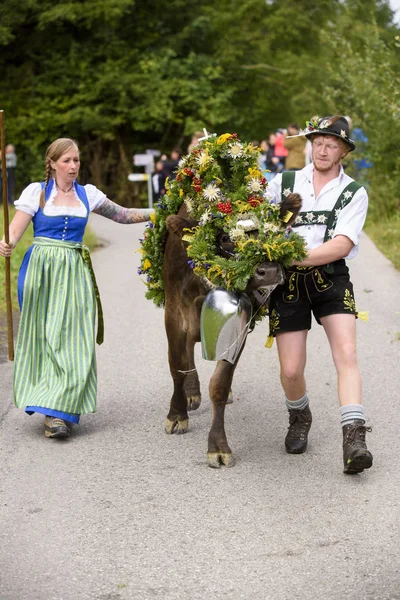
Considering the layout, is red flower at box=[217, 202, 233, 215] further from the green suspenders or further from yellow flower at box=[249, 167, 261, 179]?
the green suspenders

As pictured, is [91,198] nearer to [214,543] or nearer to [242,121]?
[214,543]

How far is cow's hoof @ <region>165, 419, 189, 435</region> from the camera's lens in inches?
273

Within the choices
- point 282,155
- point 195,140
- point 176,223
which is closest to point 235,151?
point 176,223

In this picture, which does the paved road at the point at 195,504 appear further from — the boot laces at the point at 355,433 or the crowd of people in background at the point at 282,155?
the crowd of people in background at the point at 282,155

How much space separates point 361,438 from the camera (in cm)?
582

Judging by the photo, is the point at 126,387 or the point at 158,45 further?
the point at 158,45

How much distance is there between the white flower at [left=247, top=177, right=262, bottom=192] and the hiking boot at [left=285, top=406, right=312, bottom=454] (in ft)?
4.35

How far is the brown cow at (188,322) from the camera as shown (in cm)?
579

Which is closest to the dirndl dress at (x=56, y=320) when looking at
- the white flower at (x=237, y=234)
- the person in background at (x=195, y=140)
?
the person in background at (x=195, y=140)

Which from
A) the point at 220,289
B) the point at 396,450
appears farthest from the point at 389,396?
the point at 220,289

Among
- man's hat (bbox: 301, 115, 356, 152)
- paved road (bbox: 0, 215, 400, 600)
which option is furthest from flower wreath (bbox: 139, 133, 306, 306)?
paved road (bbox: 0, 215, 400, 600)

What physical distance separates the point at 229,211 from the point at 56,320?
160cm

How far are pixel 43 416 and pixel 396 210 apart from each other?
12413 millimetres

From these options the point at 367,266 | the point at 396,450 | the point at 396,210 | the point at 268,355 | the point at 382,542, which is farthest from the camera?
the point at 396,210
